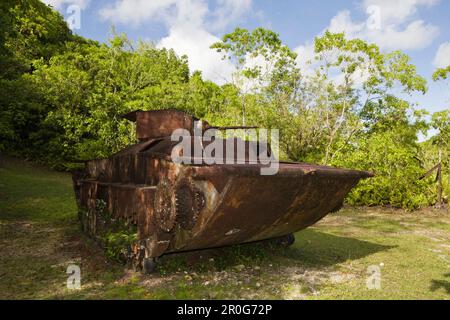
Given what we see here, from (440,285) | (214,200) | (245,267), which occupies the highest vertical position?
(214,200)

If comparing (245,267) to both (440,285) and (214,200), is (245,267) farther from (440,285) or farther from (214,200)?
(440,285)

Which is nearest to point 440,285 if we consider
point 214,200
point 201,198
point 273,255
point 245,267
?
point 273,255

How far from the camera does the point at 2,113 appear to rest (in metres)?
18.7

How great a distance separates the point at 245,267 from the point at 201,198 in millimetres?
1735

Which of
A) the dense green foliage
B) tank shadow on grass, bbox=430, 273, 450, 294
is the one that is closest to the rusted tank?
tank shadow on grass, bbox=430, 273, 450, 294

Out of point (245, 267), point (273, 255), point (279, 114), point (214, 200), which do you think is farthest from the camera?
point (279, 114)

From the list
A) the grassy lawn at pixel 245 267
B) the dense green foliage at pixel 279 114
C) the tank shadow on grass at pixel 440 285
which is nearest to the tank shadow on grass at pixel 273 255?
the grassy lawn at pixel 245 267

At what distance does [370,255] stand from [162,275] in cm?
398

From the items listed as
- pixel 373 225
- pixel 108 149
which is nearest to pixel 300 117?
pixel 373 225

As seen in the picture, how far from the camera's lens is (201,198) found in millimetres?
4406

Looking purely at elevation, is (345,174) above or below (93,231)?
above

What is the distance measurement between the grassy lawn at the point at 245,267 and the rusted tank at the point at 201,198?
443 millimetres

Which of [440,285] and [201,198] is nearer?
[201,198]

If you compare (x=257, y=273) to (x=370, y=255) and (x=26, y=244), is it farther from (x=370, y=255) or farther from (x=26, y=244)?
(x=26, y=244)
